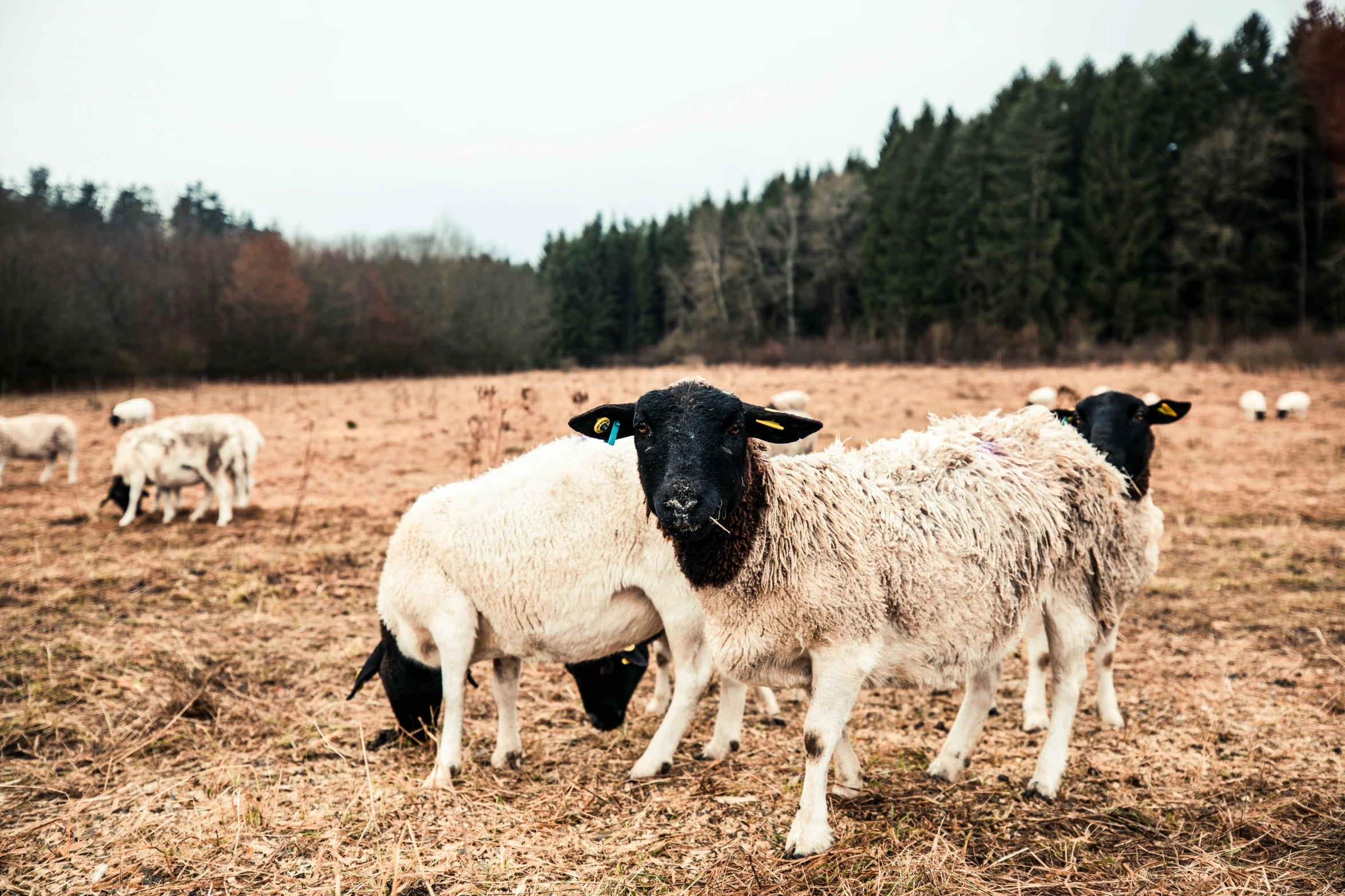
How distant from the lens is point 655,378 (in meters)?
26.2

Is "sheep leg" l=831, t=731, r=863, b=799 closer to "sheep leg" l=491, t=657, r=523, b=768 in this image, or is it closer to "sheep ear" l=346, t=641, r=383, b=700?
"sheep leg" l=491, t=657, r=523, b=768

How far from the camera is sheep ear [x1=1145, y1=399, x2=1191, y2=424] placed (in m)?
6.13

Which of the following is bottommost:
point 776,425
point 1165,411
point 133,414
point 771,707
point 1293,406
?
point 771,707

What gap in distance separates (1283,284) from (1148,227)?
727 centimetres

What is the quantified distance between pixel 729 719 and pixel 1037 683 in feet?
8.42

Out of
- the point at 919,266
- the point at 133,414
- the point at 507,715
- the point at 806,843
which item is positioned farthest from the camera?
the point at 919,266

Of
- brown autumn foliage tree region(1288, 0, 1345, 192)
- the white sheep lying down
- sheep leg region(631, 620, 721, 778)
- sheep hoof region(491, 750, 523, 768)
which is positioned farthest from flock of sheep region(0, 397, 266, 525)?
brown autumn foliage tree region(1288, 0, 1345, 192)

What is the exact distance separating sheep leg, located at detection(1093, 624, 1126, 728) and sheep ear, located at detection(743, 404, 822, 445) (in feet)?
11.3

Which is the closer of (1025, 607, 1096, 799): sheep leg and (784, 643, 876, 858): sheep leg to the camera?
(784, 643, 876, 858): sheep leg

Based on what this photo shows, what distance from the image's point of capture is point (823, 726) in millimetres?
3818

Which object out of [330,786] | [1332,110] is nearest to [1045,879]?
[1332,110]

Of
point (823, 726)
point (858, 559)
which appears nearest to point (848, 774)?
point (823, 726)

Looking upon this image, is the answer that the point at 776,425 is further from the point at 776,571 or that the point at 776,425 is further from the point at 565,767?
the point at 565,767

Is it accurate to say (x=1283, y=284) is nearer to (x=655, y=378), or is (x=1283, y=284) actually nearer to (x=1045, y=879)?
(x=655, y=378)
